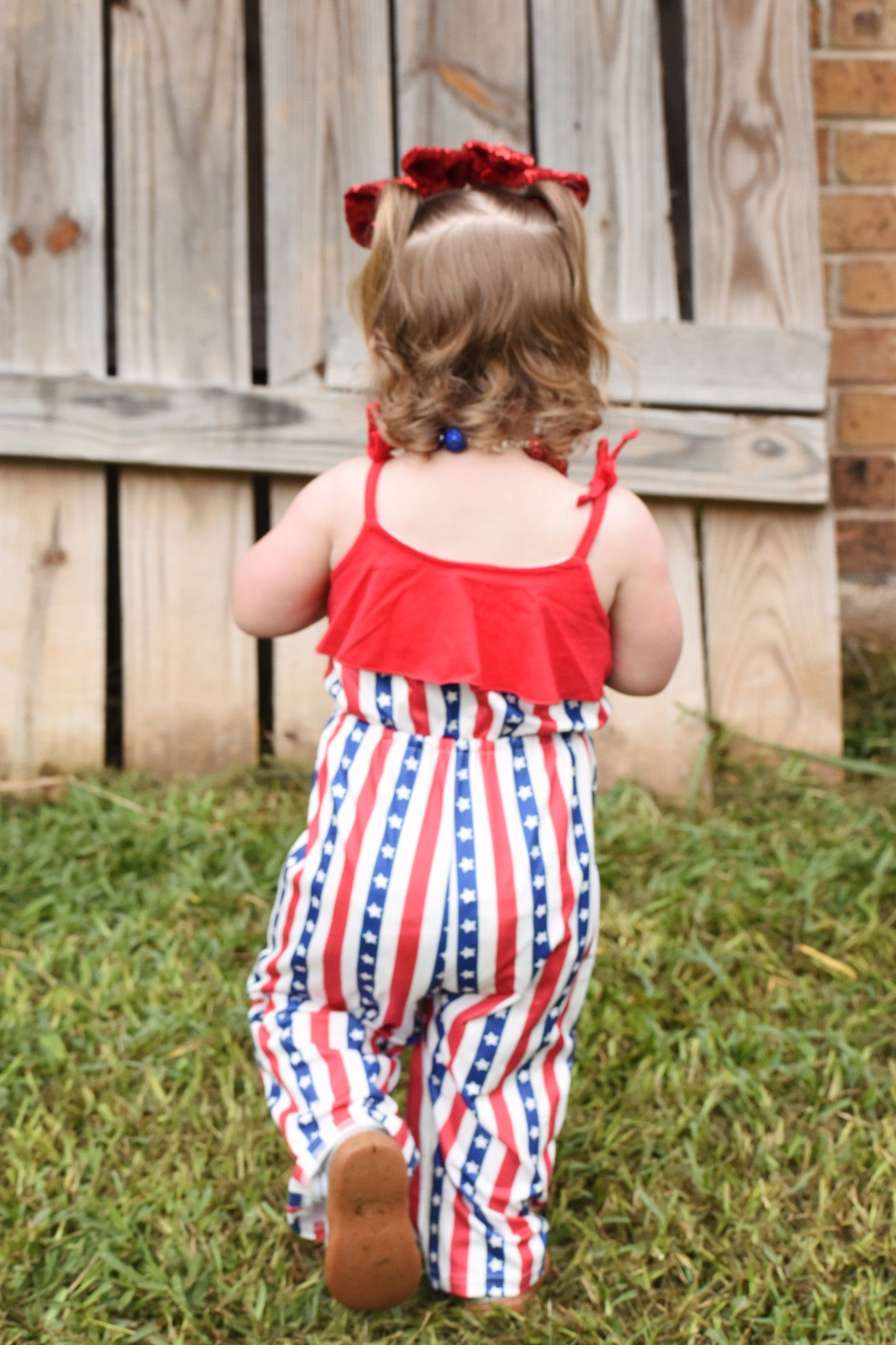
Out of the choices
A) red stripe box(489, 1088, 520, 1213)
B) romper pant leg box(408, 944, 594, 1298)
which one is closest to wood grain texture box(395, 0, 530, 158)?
romper pant leg box(408, 944, 594, 1298)

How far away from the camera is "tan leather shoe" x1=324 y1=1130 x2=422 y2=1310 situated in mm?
1318

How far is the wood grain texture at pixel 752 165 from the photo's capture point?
2592 millimetres

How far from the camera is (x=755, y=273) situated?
2615 mm

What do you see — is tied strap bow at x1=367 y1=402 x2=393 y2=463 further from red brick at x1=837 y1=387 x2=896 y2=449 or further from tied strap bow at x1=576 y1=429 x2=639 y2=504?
red brick at x1=837 y1=387 x2=896 y2=449

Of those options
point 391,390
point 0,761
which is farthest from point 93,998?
point 391,390

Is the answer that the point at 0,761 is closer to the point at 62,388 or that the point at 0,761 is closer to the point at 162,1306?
the point at 62,388

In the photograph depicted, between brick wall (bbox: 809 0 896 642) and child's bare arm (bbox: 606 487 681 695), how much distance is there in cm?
153

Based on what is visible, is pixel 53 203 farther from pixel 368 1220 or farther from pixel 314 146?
pixel 368 1220

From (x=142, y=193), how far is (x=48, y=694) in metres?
1.06

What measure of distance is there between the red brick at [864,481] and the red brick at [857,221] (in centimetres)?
47

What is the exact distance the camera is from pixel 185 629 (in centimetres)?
264

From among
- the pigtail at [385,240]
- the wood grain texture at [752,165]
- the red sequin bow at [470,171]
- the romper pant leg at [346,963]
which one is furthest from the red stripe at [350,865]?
the wood grain texture at [752,165]

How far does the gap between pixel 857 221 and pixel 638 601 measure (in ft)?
5.73

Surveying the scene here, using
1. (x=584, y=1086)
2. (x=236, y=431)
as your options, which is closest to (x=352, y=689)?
(x=584, y=1086)
